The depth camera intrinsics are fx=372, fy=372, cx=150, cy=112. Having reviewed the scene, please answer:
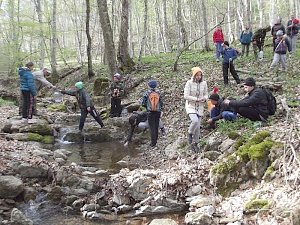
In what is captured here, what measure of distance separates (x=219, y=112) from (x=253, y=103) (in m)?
1.54

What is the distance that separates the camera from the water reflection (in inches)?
369

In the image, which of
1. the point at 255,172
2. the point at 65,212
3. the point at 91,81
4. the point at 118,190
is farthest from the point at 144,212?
the point at 91,81

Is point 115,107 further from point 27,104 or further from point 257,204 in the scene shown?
point 257,204

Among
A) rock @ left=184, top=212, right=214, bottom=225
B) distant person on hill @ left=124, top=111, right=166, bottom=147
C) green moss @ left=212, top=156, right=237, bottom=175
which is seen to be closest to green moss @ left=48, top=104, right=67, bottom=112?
distant person on hill @ left=124, top=111, right=166, bottom=147

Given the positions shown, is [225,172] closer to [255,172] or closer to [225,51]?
[255,172]

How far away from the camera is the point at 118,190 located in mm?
6809

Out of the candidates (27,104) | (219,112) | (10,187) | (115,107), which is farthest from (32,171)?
(115,107)

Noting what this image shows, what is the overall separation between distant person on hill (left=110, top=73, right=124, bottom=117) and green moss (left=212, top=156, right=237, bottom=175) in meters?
7.21

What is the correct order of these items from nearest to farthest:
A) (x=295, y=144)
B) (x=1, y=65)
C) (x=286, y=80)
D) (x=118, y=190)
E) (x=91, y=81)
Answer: (x=295, y=144), (x=118, y=190), (x=286, y=80), (x=91, y=81), (x=1, y=65)

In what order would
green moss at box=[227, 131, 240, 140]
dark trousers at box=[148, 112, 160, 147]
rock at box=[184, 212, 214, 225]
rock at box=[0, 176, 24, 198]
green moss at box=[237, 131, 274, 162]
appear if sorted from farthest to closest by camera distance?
dark trousers at box=[148, 112, 160, 147], green moss at box=[227, 131, 240, 140], rock at box=[0, 176, 24, 198], green moss at box=[237, 131, 274, 162], rock at box=[184, 212, 214, 225]

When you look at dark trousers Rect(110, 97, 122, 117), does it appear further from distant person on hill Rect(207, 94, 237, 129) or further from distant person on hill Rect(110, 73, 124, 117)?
distant person on hill Rect(207, 94, 237, 129)

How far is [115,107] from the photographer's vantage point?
542 inches

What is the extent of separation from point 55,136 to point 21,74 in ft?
7.60

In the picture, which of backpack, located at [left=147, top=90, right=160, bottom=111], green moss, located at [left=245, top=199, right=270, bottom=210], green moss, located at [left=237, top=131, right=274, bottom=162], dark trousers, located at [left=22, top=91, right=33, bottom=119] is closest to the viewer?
green moss, located at [left=245, top=199, right=270, bottom=210]
